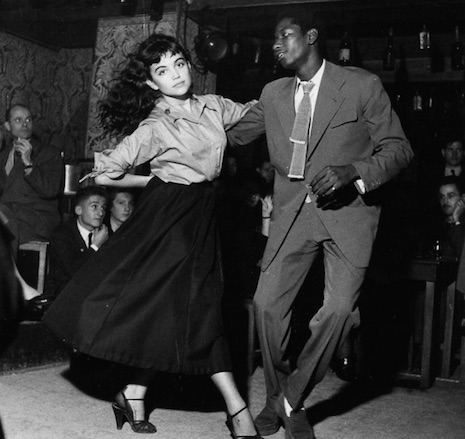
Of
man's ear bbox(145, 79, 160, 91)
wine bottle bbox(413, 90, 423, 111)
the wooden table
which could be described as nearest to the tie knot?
man's ear bbox(145, 79, 160, 91)

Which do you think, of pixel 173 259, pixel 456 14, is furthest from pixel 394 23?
pixel 173 259

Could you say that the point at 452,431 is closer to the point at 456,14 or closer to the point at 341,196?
the point at 341,196

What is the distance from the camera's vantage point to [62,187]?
5668 millimetres

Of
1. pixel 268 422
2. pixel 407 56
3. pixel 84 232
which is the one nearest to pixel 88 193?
pixel 84 232

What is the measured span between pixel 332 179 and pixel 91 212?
2505 mm

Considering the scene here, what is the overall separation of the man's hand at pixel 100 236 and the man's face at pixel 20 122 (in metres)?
1.28

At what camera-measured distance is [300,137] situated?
291 centimetres

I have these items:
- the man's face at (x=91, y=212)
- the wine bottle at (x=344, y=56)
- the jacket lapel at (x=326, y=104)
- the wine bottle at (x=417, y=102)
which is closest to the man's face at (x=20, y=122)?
the man's face at (x=91, y=212)

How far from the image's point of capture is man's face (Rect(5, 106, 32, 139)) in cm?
565

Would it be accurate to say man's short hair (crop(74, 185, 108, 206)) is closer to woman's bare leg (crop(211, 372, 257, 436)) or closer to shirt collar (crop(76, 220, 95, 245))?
shirt collar (crop(76, 220, 95, 245))

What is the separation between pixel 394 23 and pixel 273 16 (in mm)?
1210

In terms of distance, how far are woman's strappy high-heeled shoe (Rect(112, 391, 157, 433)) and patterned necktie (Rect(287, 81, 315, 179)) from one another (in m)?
1.17

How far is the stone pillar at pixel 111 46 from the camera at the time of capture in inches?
244

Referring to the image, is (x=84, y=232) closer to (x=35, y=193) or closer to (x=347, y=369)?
(x=35, y=193)
